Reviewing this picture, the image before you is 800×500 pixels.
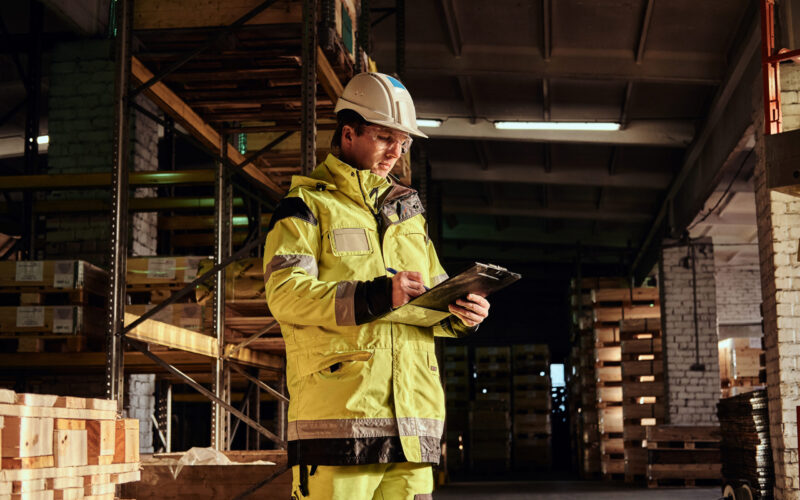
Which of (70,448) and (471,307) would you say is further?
(70,448)

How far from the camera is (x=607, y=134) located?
13.5 metres

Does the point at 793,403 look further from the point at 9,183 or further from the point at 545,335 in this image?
the point at 545,335

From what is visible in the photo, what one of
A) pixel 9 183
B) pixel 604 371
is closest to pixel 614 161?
pixel 604 371

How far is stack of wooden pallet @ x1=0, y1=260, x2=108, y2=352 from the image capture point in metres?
8.12

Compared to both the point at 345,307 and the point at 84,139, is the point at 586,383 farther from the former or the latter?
the point at 345,307

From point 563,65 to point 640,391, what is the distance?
721 cm

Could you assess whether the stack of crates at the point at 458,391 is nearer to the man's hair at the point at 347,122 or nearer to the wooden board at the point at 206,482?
the wooden board at the point at 206,482

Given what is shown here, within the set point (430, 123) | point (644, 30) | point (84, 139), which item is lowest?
point (84, 139)

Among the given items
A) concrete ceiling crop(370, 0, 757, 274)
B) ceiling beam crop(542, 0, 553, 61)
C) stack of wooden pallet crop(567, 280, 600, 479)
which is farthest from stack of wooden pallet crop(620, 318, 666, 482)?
ceiling beam crop(542, 0, 553, 61)

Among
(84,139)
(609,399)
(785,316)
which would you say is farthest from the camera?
(609,399)

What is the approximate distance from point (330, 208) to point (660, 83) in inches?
402

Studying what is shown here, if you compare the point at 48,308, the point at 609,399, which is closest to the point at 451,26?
the point at 48,308

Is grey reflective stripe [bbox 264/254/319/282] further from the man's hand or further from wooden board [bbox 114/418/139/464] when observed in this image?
wooden board [bbox 114/418/139/464]

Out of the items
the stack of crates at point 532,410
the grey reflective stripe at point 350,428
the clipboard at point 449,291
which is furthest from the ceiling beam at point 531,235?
the grey reflective stripe at point 350,428
